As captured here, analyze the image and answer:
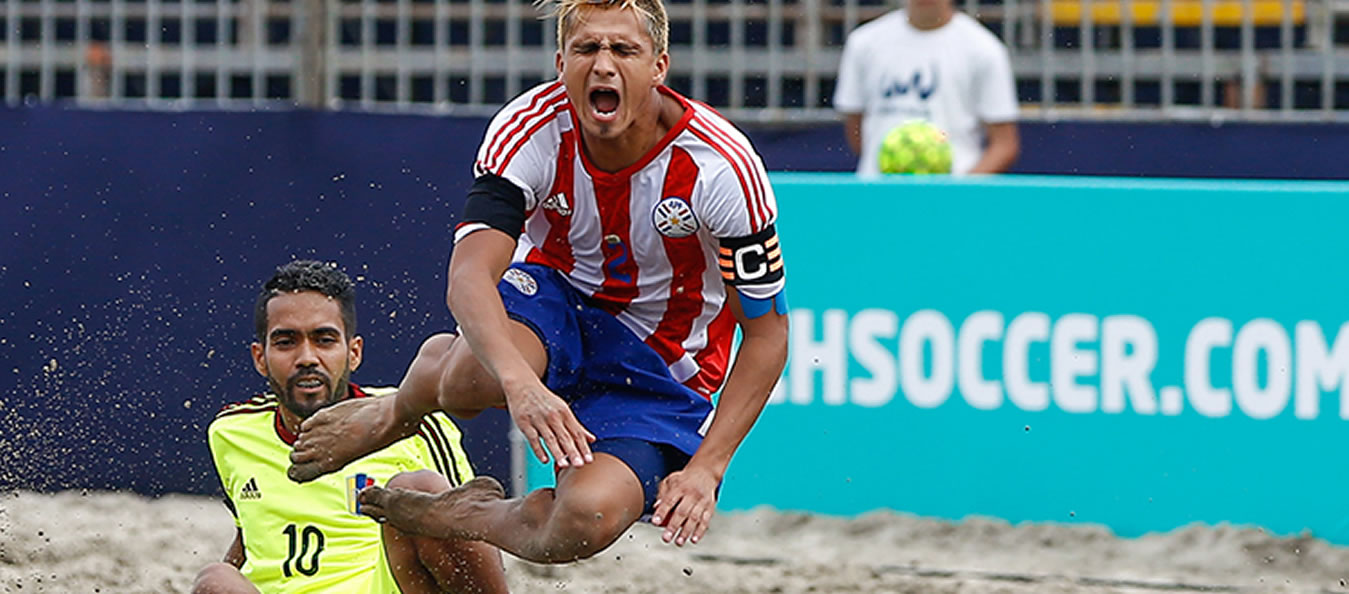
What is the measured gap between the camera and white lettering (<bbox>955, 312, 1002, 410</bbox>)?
23.8 ft

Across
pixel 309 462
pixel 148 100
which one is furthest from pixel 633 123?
pixel 148 100

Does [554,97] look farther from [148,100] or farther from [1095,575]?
[148,100]

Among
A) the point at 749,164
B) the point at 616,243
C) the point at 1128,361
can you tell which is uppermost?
the point at 749,164

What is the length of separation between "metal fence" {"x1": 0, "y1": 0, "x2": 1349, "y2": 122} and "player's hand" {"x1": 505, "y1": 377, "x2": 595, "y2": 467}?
4.25m

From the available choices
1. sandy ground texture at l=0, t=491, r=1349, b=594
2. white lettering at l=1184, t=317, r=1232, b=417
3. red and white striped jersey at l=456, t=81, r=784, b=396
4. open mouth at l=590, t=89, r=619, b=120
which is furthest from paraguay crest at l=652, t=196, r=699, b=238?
white lettering at l=1184, t=317, r=1232, b=417

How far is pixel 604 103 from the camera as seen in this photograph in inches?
187

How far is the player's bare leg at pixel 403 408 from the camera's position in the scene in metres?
5.00

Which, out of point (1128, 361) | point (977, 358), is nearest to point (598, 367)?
point (977, 358)

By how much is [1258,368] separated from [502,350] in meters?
3.34

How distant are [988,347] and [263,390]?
2.72 meters

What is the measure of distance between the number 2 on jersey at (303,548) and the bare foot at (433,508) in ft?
0.75

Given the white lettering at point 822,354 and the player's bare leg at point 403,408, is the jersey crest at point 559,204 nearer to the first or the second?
the player's bare leg at point 403,408

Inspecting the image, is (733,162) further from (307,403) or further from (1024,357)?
(1024,357)

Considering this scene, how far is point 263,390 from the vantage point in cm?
778
